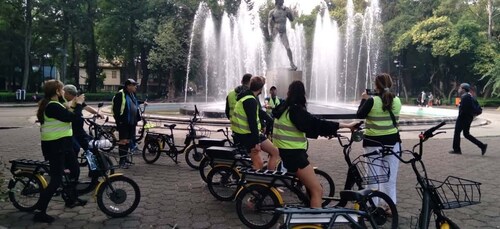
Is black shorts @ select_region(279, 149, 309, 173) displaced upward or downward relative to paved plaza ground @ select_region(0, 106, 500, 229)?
upward

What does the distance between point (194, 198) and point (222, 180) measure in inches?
19.5

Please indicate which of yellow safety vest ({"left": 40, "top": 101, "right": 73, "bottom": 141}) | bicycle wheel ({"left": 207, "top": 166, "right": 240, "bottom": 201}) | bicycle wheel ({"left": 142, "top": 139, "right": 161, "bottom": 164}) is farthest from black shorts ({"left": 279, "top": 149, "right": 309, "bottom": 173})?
bicycle wheel ({"left": 142, "top": 139, "right": 161, "bottom": 164})

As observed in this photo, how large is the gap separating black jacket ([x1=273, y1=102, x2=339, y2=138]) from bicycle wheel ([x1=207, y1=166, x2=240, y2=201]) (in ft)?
6.98

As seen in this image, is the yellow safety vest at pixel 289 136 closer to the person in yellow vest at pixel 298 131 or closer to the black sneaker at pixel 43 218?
the person in yellow vest at pixel 298 131

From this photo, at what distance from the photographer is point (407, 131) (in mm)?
16359

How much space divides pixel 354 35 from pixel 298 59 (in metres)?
13.6

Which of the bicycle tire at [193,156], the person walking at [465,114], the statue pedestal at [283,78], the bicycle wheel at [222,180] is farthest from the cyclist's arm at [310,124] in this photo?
the statue pedestal at [283,78]

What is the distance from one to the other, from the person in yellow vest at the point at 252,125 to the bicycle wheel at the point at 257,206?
1092 millimetres

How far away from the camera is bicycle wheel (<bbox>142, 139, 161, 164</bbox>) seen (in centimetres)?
921

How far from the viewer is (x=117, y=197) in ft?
17.7

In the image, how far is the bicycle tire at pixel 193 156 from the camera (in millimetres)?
8633

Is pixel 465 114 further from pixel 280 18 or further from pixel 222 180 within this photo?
pixel 280 18

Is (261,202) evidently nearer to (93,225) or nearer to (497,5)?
(93,225)

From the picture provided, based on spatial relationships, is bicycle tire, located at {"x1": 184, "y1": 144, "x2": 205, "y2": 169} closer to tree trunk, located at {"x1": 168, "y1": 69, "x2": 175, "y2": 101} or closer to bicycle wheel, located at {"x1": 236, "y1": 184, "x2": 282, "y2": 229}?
bicycle wheel, located at {"x1": 236, "y1": 184, "x2": 282, "y2": 229}
